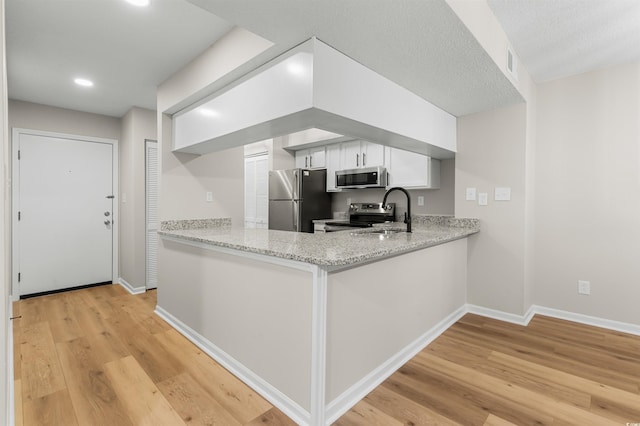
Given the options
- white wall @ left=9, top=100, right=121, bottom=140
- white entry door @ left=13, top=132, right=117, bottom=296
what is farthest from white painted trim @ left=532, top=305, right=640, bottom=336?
white wall @ left=9, top=100, right=121, bottom=140

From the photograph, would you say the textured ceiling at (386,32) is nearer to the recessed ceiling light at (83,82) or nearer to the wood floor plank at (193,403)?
the wood floor plank at (193,403)

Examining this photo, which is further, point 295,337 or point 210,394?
point 210,394

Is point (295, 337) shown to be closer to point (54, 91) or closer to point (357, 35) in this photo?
point (357, 35)

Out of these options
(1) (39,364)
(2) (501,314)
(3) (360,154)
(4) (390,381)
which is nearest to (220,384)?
(4) (390,381)

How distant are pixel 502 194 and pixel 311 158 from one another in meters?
2.65

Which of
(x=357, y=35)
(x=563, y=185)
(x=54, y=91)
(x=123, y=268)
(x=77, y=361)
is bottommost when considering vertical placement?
(x=77, y=361)

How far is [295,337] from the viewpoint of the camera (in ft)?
5.29

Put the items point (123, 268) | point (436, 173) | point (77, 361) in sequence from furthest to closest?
point (123, 268)
point (436, 173)
point (77, 361)

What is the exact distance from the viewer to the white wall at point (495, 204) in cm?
280

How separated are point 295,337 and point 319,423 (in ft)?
1.33

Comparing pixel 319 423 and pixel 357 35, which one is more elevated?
pixel 357 35

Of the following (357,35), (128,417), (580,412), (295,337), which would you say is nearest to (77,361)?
(128,417)

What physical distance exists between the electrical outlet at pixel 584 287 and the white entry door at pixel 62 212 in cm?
543

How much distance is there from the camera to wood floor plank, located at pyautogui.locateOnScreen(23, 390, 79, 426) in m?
1.58
